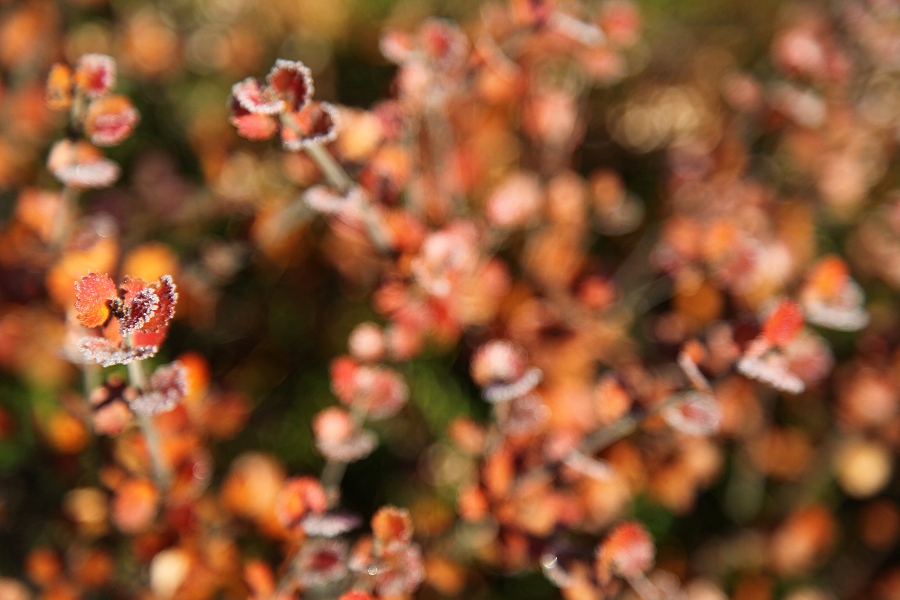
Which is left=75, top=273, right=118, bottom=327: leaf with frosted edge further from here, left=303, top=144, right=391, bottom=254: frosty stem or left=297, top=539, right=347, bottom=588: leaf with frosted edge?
left=297, top=539, right=347, bottom=588: leaf with frosted edge

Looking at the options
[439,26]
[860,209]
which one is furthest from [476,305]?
[860,209]

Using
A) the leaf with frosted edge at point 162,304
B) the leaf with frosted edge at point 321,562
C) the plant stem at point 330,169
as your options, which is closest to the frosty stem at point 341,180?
the plant stem at point 330,169

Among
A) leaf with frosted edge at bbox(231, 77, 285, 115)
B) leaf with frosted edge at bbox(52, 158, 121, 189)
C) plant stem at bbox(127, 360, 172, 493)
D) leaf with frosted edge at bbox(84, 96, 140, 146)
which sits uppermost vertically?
leaf with frosted edge at bbox(231, 77, 285, 115)

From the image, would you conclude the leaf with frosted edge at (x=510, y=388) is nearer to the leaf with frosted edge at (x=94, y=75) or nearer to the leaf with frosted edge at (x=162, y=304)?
the leaf with frosted edge at (x=162, y=304)

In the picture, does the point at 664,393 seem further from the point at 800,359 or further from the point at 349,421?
the point at 349,421

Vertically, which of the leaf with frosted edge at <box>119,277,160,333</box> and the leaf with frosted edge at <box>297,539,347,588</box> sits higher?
the leaf with frosted edge at <box>119,277,160,333</box>

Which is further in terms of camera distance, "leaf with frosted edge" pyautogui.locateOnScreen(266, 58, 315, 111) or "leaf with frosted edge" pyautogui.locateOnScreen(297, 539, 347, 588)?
"leaf with frosted edge" pyautogui.locateOnScreen(297, 539, 347, 588)

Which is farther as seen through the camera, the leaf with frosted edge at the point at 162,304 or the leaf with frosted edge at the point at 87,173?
the leaf with frosted edge at the point at 87,173

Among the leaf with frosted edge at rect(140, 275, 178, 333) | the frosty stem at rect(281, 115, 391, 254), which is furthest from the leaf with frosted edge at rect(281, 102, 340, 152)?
the leaf with frosted edge at rect(140, 275, 178, 333)
